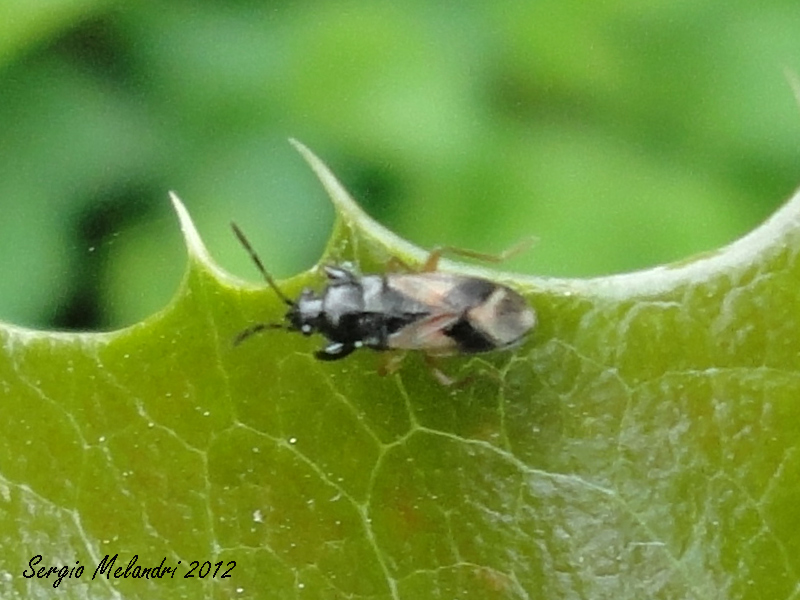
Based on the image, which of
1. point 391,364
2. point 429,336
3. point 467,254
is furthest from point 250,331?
point 467,254

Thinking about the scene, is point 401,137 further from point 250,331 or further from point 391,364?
point 250,331

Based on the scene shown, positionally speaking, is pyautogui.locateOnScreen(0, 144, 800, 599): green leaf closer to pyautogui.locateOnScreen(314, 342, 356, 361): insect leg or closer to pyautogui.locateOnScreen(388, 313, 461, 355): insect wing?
pyautogui.locateOnScreen(314, 342, 356, 361): insect leg

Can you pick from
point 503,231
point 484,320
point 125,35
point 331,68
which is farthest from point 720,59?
point 125,35

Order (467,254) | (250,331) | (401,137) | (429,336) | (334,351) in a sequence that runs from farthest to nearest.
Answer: (401,137) → (467,254) → (429,336) → (334,351) → (250,331)

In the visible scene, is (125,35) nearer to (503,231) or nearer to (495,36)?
(495,36)

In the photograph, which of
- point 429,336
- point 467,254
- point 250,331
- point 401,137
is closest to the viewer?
point 250,331

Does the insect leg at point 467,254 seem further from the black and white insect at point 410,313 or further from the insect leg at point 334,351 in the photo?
the insect leg at point 334,351
